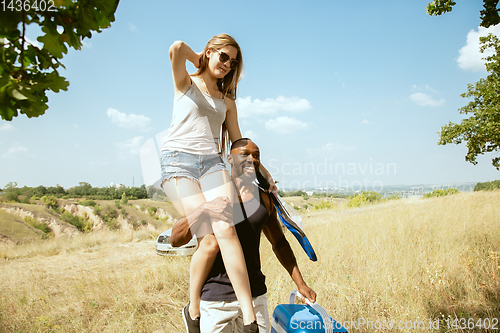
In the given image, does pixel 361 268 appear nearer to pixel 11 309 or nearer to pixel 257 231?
pixel 257 231

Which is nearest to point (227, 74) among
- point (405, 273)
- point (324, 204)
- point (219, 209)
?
point (219, 209)

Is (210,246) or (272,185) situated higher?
(272,185)

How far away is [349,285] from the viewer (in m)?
3.92

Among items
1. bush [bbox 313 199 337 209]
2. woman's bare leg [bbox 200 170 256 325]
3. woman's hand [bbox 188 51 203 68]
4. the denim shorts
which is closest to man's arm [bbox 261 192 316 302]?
woman's bare leg [bbox 200 170 256 325]

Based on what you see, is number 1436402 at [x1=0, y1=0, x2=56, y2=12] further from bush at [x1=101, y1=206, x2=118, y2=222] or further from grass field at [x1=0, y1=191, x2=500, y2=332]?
bush at [x1=101, y1=206, x2=118, y2=222]

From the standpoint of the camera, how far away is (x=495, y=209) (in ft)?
26.9

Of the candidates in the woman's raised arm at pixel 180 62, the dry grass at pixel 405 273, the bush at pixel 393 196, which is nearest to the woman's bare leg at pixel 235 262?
the woman's raised arm at pixel 180 62

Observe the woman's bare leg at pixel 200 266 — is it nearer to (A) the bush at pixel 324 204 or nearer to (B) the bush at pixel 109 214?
(A) the bush at pixel 324 204

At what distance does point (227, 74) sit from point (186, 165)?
3.01 ft

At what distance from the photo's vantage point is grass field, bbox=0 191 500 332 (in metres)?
3.49

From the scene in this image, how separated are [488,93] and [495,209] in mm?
4833

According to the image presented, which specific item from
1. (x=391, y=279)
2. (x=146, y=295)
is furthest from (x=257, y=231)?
(x=146, y=295)

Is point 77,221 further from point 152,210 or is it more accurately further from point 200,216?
point 200,216

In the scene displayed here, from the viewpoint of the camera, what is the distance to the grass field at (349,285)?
3.49 m
